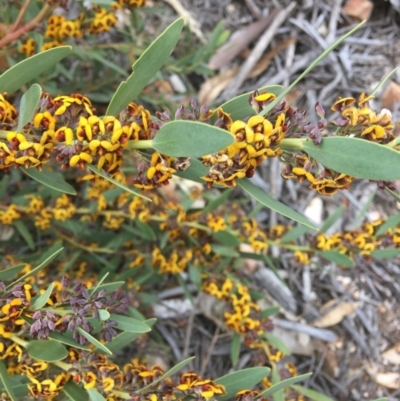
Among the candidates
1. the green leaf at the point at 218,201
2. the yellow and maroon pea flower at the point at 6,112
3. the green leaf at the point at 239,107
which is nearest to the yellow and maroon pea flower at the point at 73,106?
the yellow and maroon pea flower at the point at 6,112

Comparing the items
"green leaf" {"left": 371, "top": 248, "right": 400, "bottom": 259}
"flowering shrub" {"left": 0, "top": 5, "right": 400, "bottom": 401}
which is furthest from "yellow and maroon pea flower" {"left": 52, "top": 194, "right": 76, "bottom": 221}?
"green leaf" {"left": 371, "top": 248, "right": 400, "bottom": 259}

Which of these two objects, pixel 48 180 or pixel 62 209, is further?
pixel 62 209

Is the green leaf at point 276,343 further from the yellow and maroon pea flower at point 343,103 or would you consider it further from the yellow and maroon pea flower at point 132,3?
the yellow and maroon pea flower at point 132,3

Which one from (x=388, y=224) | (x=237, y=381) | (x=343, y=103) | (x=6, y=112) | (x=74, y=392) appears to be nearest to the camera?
(x=343, y=103)

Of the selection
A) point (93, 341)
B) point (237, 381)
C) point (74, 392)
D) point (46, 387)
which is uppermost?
point (93, 341)

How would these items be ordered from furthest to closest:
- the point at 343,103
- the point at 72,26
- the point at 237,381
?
the point at 72,26
the point at 237,381
the point at 343,103

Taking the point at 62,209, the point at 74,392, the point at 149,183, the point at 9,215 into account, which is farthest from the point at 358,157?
the point at 9,215

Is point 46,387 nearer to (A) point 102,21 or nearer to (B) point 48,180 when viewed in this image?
(B) point 48,180

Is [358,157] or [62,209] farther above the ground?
[358,157]
